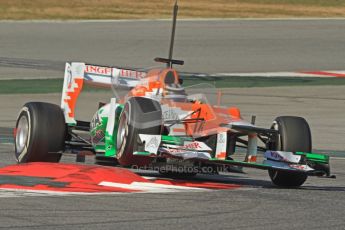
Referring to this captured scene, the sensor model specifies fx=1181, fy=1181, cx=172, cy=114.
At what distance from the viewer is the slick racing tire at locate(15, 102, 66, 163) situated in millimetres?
12008

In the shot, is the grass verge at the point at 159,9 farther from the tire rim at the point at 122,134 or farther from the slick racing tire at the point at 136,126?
the slick racing tire at the point at 136,126

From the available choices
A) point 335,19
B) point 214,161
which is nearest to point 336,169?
point 214,161

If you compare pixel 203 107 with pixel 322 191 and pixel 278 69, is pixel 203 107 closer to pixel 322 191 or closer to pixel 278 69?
pixel 322 191

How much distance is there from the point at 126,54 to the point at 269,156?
18.1 meters

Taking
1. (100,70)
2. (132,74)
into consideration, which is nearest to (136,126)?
(132,74)

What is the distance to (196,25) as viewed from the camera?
34656mm

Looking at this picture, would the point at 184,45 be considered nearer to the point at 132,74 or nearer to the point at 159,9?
the point at 159,9

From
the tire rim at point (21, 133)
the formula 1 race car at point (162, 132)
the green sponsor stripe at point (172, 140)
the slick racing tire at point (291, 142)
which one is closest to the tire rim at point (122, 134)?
the formula 1 race car at point (162, 132)

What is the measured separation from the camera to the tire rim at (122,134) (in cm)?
1131

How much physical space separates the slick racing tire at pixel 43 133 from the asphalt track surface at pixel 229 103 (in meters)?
1.64

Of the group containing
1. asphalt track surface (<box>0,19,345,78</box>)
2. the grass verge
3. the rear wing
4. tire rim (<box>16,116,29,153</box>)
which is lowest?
tire rim (<box>16,116,29,153</box>)

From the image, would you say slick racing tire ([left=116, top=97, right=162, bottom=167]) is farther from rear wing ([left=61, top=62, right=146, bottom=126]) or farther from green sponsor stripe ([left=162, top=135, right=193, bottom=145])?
rear wing ([left=61, top=62, right=146, bottom=126])

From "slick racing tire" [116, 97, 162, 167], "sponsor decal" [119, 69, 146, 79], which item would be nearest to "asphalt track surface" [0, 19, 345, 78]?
"sponsor decal" [119, 69, 146, 79]

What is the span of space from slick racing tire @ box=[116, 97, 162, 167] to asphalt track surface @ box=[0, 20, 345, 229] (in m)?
0.69
